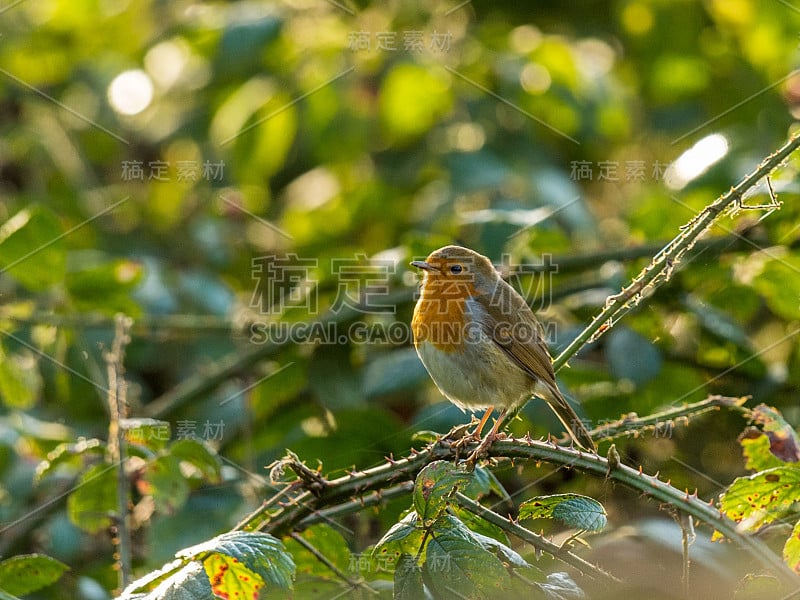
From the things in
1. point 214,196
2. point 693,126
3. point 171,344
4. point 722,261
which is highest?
point 214,196

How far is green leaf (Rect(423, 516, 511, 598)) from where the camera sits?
1.19 metres

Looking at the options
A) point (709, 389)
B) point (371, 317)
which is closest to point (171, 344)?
point (371, 317)

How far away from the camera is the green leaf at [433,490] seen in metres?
1.24

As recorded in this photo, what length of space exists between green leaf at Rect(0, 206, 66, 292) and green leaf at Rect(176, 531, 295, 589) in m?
1.50

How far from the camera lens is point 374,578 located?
5.14 ft

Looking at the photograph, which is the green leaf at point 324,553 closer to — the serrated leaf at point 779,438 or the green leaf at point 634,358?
the serrated leaf at point 779,438

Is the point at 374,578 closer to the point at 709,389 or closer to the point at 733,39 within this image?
the point at 709,389

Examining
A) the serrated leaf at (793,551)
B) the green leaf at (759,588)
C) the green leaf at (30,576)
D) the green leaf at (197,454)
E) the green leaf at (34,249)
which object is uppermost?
the green leaf at (34,249)

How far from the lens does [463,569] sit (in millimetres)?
1195

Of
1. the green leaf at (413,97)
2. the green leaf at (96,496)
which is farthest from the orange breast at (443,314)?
the green leaf at (413,97)

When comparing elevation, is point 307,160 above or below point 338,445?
above

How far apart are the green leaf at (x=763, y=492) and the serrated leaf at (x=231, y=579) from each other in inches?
26.9

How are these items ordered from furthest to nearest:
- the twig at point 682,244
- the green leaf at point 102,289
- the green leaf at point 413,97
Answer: the green leaf at point 413,97 < the green leaf at point 102,289 < the twig at point 682,244

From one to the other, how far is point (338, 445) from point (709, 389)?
1165 millimetres
